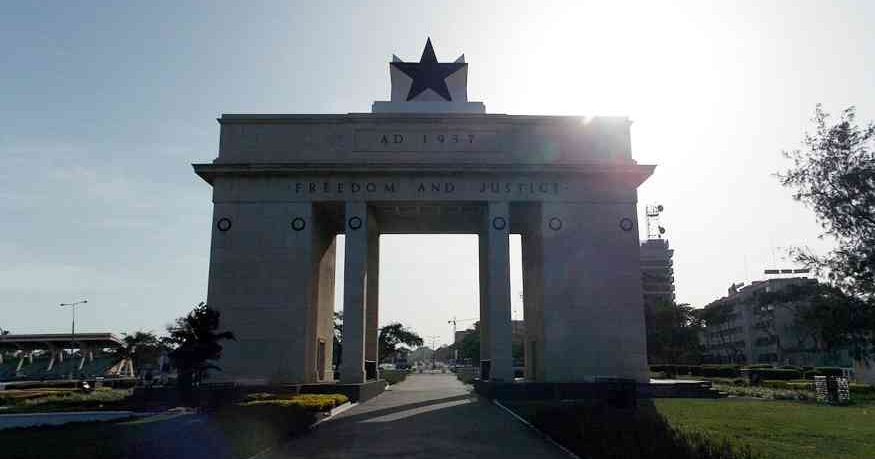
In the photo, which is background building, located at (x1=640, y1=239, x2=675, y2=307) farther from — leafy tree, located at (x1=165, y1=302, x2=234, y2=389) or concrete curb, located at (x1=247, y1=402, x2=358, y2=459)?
leafy tree, located at (x1=165, y1=302, x2=234, y2=389)

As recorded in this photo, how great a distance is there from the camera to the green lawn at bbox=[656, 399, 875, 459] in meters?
13.4

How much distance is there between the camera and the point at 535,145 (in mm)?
36875

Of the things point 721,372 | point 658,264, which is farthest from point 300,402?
point 658,264

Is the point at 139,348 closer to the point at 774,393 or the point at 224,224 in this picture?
the point at 224,224

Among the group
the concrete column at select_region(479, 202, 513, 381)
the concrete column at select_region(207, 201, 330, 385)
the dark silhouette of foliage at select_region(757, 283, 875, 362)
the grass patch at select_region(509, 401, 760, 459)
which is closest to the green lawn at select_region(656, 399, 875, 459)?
the grass patch at select_region(509, 401, 760, 459)

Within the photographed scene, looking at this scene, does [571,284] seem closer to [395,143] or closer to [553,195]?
[553,195]

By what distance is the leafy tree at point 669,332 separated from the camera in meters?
74.8

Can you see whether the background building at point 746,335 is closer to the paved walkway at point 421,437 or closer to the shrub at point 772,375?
the shrub at point 772,375

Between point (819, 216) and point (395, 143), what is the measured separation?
2699 centimetres

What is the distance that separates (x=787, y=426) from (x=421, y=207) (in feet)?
77.9

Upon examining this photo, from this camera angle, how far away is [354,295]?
34906 mm

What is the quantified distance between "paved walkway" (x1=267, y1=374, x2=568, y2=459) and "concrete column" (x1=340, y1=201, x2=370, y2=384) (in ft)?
22.4

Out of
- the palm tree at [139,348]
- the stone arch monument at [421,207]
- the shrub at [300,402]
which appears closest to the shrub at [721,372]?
the stone arch monument at [421,207]

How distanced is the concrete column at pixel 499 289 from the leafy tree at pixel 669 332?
4481cm
